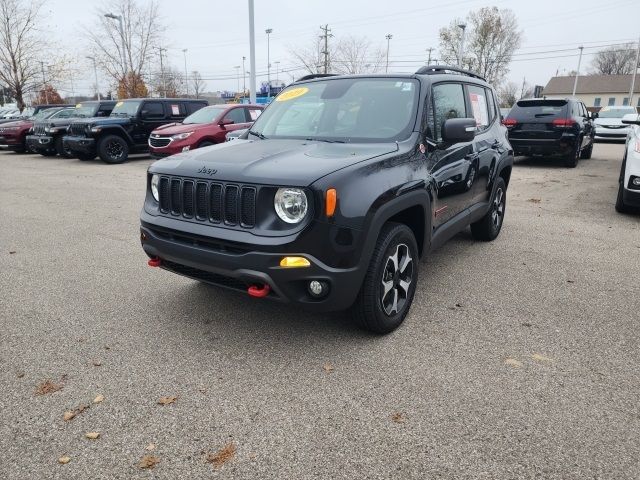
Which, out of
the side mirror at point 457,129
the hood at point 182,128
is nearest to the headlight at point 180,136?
the hood at point 182,128

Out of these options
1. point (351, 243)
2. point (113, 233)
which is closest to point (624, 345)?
point (351, 243)

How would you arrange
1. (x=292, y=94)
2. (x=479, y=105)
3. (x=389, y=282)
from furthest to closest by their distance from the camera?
(x=479, y=105) < (x=292, y=94) < (x=389, y=282)

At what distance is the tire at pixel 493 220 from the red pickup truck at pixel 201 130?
301 inches

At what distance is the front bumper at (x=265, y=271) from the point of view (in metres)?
2.82

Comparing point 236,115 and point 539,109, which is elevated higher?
point 539,109

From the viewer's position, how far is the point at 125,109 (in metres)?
14.9

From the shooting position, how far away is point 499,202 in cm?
596

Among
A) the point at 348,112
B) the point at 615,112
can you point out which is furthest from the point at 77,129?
the point at 615,112

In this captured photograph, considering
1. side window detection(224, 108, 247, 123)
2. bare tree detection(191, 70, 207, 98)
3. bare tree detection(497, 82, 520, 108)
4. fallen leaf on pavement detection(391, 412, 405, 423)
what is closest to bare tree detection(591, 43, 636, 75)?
bare tree detection(497, 82, 520, 108)

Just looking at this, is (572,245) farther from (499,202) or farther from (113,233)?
(113,233)

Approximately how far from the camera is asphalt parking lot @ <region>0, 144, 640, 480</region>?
7.52 feet

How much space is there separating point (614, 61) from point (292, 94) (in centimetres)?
9687

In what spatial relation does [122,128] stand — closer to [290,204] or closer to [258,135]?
[258,135]

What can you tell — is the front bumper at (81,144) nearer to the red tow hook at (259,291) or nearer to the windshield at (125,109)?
the windshield at (125,109)
